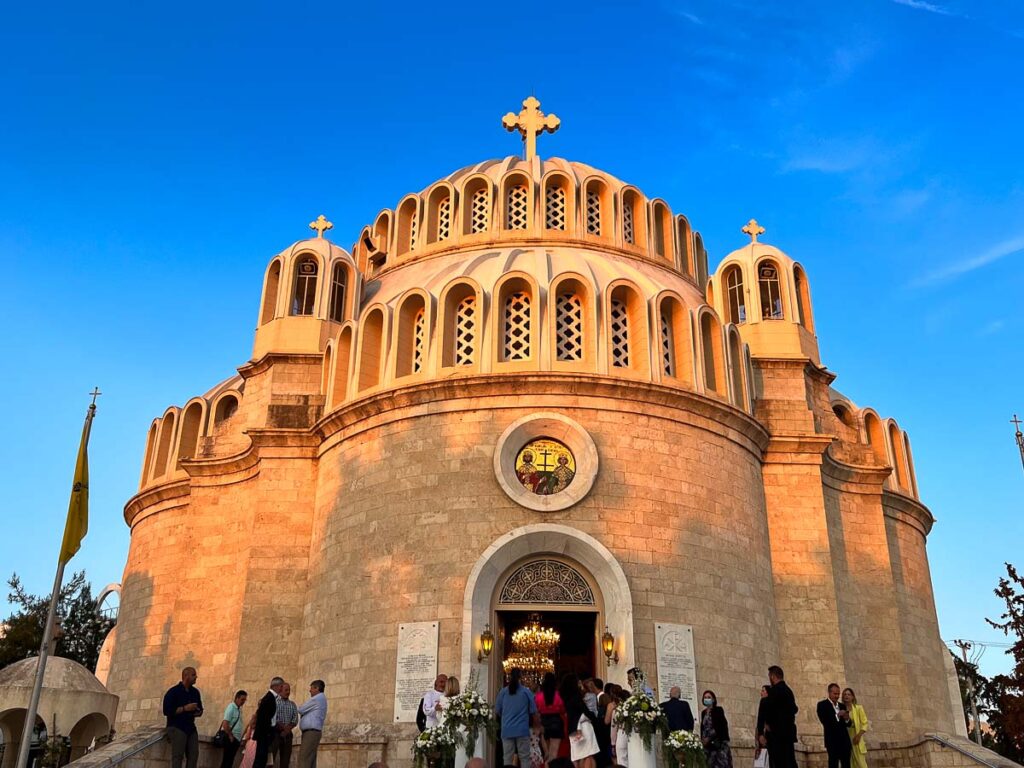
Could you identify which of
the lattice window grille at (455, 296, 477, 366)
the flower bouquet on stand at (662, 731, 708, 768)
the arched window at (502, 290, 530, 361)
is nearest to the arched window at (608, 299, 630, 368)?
the arched window at (502, 290, 530, 361)

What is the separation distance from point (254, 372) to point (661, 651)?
12155mm

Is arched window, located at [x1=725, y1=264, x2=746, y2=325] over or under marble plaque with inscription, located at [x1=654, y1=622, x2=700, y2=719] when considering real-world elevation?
over

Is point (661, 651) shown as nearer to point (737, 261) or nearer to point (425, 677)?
point (425, 677)

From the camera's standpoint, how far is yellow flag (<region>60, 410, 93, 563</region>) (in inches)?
620

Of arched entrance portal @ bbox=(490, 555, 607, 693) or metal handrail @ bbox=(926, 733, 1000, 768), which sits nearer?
metal handrail @ bbox=(926, 733, 1000, 768)

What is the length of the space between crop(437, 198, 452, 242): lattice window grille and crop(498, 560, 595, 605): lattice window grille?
10818mm

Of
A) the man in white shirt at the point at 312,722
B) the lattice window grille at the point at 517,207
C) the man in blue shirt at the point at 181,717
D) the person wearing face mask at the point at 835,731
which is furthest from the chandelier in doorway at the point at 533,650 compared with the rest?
the lattice window grille at the point at 517,207

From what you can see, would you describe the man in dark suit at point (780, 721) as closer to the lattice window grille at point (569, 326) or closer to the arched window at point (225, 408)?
the lattice window grille at point (569, 326)

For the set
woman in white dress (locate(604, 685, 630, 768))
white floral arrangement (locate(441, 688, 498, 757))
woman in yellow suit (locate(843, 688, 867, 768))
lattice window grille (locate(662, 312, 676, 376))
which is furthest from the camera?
lattice window grille (locate(662, 312, 676, 376))

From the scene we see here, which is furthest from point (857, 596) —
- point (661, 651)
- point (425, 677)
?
point (425, 677)

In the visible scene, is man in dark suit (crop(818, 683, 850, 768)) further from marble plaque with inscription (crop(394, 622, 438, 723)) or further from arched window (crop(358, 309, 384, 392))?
arched window (crop(358, 309, 384, 392))

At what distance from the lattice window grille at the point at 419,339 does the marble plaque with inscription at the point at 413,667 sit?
17.3 feet

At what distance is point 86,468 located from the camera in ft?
54.1

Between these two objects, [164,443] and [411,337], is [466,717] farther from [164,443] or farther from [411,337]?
[164,443]
